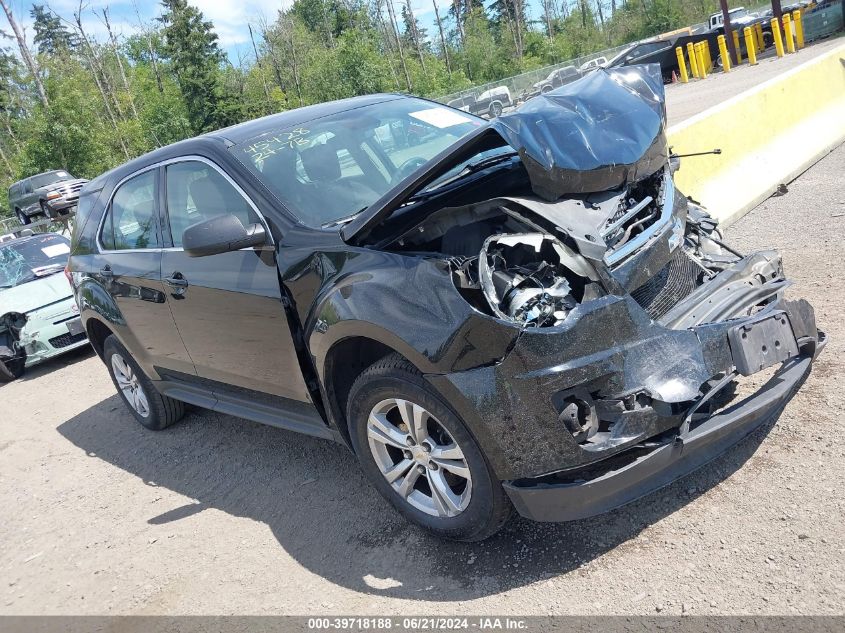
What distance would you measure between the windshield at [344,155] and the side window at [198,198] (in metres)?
0.18

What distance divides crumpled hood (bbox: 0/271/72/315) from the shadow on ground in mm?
4294

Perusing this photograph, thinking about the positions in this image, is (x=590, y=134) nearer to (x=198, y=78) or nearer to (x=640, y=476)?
(x=640, y=476)

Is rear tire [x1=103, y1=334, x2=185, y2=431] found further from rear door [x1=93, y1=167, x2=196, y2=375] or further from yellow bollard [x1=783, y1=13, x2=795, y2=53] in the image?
yellow bollard [x1=783, y1=13, x2=795, y2=53]

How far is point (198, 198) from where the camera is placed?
4387 mm

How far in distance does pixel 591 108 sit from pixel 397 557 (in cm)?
225

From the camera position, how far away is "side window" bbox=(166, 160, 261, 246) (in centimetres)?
403

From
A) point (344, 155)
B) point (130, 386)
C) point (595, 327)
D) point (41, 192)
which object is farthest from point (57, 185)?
point (595, 327)

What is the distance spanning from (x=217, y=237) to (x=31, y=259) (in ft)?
26.8

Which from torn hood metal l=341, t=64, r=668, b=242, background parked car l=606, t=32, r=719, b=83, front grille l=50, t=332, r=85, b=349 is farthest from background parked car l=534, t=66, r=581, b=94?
A: torn hood metal l=341, t=64, r=668, b=242

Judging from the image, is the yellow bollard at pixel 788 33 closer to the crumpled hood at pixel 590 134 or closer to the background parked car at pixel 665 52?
the background parked car at pixel 665 52

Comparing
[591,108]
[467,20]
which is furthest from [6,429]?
[467,20]

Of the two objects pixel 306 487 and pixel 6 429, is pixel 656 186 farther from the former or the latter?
pixel 6 429

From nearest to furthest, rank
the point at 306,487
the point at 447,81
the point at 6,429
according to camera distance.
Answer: the point at 306,487, the point at 6,429, the point at 447,81

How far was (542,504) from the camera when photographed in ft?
9.36
